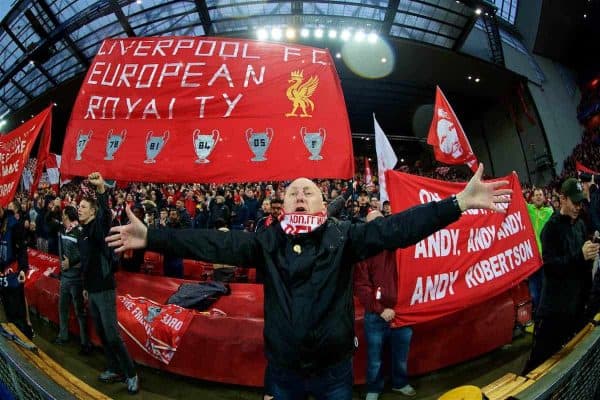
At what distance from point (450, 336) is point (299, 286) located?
297 centimetres

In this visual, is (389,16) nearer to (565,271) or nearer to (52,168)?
(52,168)

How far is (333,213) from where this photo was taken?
2.76 m

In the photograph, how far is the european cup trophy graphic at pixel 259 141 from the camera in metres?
3.25

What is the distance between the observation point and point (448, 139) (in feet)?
15.1

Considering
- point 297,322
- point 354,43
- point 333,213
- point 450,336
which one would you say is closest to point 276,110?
point 333,213

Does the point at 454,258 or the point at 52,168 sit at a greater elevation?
the point at 52,168

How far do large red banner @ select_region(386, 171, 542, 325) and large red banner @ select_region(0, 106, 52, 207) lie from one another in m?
3.79

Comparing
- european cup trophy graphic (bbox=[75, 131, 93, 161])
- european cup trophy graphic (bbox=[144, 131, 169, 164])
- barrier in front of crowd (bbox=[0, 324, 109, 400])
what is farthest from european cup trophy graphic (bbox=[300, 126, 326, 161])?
barrier in front of crowd (bbox=[0, 324, 109, 400])

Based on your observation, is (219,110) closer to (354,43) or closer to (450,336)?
(450,336)

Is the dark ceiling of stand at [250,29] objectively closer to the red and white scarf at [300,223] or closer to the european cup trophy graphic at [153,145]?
the european cup trophy graphic at [153,145]

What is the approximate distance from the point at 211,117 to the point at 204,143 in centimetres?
27

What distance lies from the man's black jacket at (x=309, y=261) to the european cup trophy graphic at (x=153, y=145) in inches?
70.9

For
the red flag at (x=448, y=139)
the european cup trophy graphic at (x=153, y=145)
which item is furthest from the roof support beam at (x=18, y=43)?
the red flag at (x=448, y=139)

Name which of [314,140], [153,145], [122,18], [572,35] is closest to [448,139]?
[314,140]
